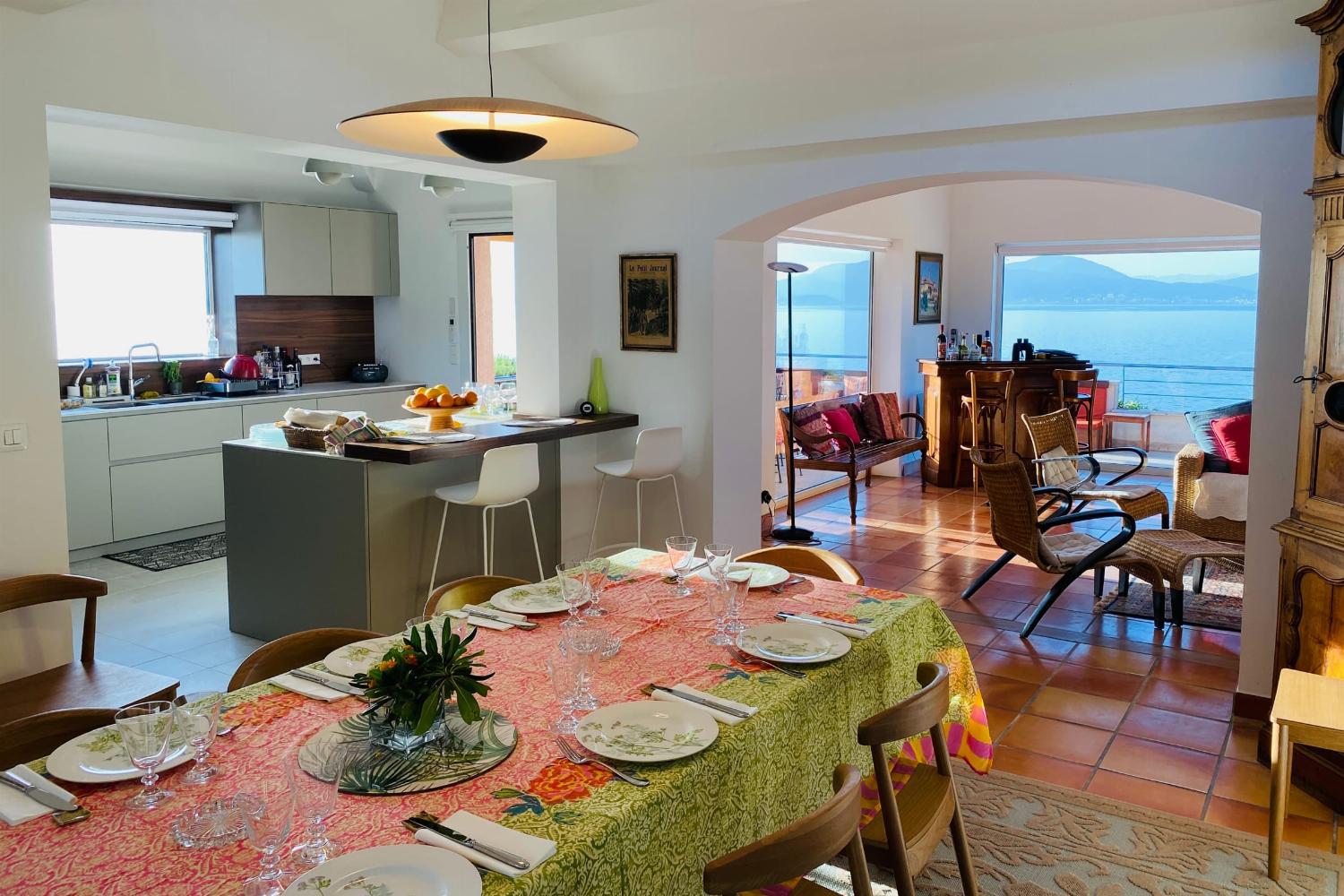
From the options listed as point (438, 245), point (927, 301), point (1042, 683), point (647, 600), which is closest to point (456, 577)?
point (647, 600)

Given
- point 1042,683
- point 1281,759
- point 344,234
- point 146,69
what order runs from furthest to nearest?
point 344,234 → point 1042,683 → point 146,69 → point 1281,759

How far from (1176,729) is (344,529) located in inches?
144

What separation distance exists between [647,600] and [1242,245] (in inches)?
327

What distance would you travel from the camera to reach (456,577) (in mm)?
5199

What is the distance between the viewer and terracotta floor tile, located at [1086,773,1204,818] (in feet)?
11.6

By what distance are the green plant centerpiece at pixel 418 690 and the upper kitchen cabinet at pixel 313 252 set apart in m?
6.32

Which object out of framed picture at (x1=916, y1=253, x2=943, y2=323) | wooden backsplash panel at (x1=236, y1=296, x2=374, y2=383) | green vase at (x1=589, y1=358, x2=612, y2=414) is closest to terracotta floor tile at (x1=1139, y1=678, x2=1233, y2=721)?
green vase at (x1=589, y1=358, x2=612, y2=414)

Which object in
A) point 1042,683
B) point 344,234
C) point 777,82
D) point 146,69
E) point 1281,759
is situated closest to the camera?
point 1281,759

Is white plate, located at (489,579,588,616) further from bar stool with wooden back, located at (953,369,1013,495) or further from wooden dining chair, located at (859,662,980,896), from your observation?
bar stool with wooden back, located at (953,369,1013,495)

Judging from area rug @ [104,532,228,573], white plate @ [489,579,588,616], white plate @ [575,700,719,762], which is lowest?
area rug @ [104,532,228,573]

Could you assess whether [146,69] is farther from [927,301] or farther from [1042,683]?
[927,301]

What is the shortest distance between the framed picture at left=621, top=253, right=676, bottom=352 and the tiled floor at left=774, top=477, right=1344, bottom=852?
1.92m

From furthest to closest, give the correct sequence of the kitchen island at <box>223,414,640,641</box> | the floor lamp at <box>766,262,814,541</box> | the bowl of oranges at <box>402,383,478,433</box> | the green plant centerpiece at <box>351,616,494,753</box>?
the floor lamp at <box>766,262,814,541</box> → the bowl of oranges at <box>402,383,478,433</box> → the kitchen island at <box>223,414,640,641</box> → the green plant centerpiece at <box>351,616,494,753</box>

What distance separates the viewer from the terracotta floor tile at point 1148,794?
3529mm
